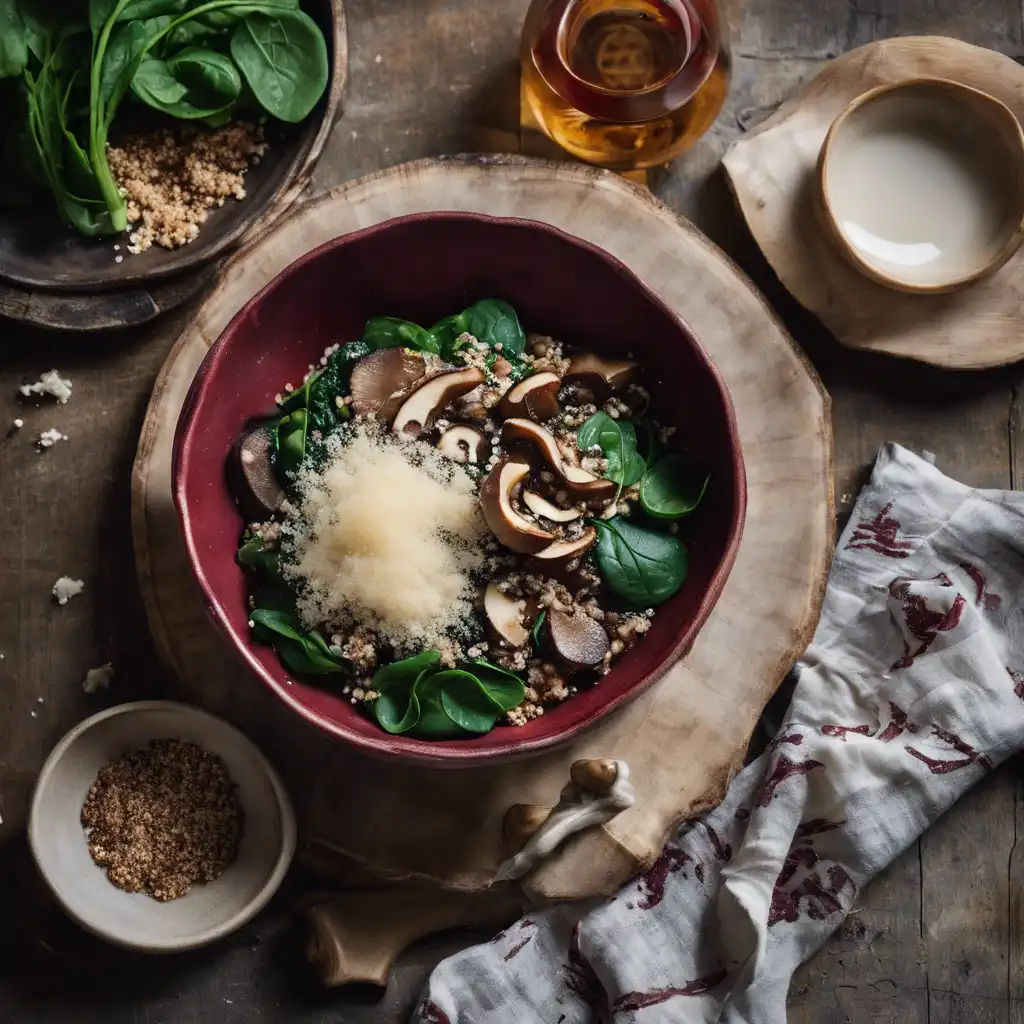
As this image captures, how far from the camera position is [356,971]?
2.38 meters

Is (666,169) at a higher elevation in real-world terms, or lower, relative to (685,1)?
lower

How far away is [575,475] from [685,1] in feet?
3.67

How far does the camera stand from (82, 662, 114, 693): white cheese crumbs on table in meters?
2.49

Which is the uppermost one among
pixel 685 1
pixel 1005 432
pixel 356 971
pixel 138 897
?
pixel 685 1

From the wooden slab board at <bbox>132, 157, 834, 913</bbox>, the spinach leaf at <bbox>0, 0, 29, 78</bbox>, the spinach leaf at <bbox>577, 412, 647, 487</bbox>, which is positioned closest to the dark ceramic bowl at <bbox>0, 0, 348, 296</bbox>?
the wooden slab board at <bbox>132, 157, 834, 913</bbox>

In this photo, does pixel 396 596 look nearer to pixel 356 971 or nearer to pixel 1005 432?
pixel 356 971

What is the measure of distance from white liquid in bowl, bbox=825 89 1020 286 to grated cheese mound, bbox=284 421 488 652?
1.14m

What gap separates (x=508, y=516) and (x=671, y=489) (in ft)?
1.34

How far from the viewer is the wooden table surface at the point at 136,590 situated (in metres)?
2.48

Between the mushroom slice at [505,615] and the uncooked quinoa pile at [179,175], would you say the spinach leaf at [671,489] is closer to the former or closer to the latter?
the mushroom slice at [505,615]

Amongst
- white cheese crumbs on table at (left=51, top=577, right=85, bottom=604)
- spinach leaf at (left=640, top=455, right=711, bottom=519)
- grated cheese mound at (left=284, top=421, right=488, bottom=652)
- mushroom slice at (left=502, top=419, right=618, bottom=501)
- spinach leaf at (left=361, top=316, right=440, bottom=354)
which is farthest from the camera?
white cheese crumbs on table at (left=51, top=577, right=85, bottom=604)

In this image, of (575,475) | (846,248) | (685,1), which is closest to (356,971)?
(575,475)

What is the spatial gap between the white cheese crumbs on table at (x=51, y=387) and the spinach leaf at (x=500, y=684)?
1.21 m

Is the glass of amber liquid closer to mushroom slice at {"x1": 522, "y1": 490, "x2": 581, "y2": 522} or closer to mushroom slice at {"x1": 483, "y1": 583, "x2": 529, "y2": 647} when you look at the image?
mushroom slice at {"x1": 522, "y1": 490, "x2": 581, "y2": 522}
